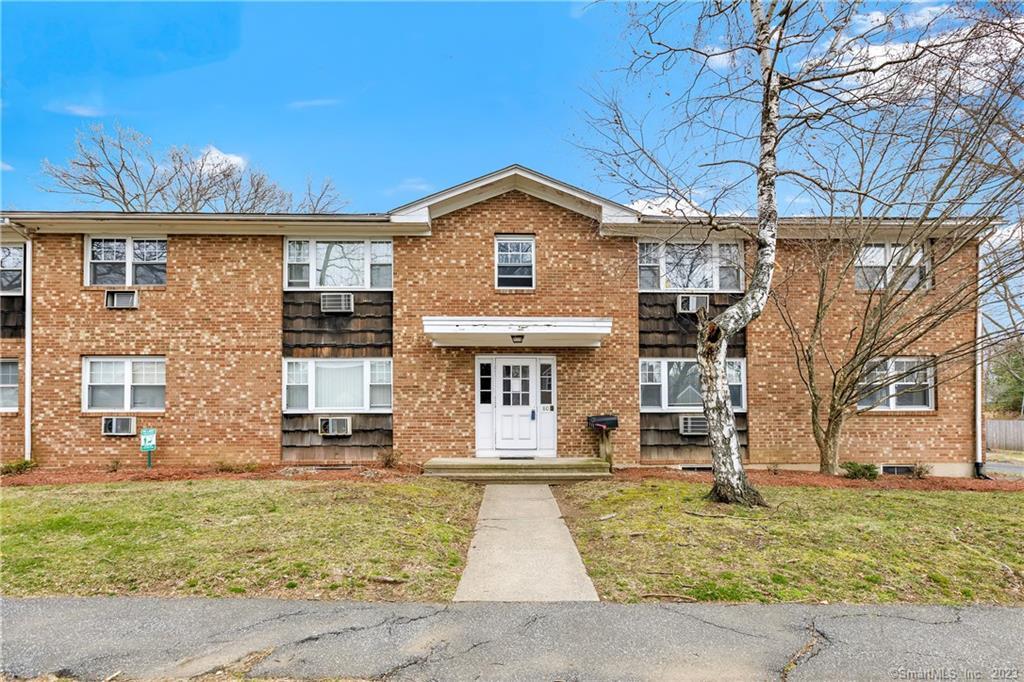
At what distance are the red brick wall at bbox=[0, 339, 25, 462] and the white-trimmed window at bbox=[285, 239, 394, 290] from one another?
219 inches

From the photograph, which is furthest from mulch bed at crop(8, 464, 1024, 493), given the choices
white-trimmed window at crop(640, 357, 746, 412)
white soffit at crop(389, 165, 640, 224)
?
white soffit at crop(389, 165, 640, 224)

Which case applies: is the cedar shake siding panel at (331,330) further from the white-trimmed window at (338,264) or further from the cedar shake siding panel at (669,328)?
the cedar shake siding panel at (669,328)

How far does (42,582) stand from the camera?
496 centimetres

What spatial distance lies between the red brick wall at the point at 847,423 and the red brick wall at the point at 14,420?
1499 centimetres

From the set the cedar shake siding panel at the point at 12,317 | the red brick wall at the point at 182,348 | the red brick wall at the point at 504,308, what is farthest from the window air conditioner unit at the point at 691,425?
the cedar shake siding panel at the point at 12,317

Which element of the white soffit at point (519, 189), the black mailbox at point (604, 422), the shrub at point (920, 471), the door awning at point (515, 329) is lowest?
the shrub at point (920, 471)

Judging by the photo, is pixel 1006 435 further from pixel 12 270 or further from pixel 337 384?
pixel 12 270

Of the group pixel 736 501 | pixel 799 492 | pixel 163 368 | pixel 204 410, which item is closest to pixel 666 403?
pixel 799 492

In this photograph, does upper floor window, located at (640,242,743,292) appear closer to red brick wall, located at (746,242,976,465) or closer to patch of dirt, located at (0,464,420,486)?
red brick wall, located at (746,242,976,465)

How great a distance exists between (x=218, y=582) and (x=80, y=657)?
4.16 ft

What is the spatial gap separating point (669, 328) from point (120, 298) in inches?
450

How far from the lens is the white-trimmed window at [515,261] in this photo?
1164 centimetres

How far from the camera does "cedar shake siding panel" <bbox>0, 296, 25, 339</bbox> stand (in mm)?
11273

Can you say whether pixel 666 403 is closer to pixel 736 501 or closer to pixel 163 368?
pixel 736 501
